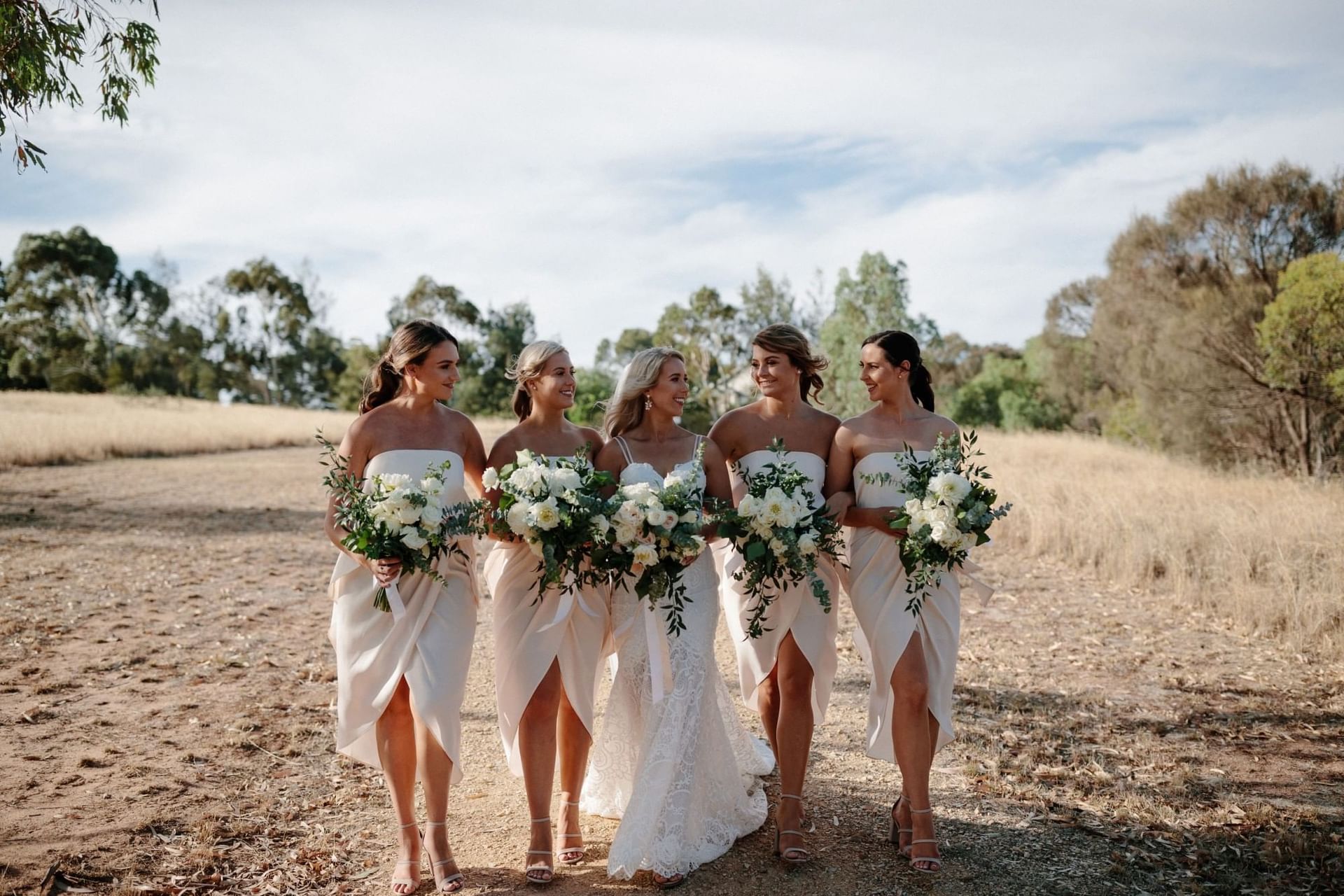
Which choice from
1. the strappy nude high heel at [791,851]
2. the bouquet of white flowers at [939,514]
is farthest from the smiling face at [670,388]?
the strappy nude high heel at [791,851]

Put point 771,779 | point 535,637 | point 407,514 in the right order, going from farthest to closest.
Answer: point 771,779 < point 535,637 < point 407,514

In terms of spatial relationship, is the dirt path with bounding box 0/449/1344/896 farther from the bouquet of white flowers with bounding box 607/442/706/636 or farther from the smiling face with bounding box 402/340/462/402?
the smiling face with bounding box 402/340/462/402

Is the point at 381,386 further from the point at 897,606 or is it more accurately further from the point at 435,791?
the point at 897,606

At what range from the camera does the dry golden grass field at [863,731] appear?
4.41m

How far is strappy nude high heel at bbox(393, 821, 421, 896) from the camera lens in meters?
4.14

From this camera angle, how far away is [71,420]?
26.7 metres

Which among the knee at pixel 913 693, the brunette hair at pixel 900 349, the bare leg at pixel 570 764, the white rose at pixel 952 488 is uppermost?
the brunette hair at pixel 900 349

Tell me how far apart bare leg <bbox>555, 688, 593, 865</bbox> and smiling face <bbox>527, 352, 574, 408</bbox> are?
1.43m

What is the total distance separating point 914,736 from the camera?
4.43 meters

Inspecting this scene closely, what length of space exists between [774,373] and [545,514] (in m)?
1.50

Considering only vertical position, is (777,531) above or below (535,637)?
above

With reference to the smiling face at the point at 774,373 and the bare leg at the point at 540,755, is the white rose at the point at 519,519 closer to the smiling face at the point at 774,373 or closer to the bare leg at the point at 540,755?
the bare leg at the point at 540,755

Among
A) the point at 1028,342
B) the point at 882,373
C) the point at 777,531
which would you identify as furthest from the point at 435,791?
the point at 1028,342

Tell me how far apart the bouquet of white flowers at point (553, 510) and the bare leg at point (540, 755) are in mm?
581
